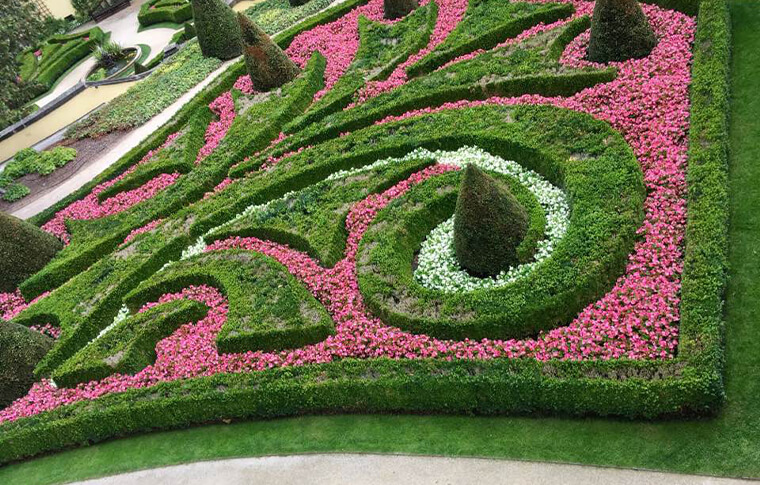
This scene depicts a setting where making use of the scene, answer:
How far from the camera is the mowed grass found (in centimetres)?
874

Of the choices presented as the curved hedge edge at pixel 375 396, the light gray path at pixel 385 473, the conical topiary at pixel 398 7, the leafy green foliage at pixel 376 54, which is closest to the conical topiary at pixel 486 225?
the curved hedge edge at pixel 375 396

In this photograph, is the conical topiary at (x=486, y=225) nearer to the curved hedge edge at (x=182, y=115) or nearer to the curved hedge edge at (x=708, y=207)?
the curved hedge edge at (x=708, y=207)

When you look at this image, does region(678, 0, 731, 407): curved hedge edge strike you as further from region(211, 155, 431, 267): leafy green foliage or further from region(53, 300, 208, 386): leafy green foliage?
region(53, 300, 208, 386): leafy green foliage

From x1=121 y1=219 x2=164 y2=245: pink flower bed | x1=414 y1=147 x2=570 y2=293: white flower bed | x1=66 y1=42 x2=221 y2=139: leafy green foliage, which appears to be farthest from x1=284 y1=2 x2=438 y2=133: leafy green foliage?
x1=66 y1=42 x2=221 y2=139: leafy green foliage

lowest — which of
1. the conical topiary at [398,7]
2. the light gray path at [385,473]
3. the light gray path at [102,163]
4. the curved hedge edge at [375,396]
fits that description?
the light gray path at [385,473]

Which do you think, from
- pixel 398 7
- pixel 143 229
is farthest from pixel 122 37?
pixel 143 229

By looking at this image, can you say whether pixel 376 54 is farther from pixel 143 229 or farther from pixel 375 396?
pixel 375 396

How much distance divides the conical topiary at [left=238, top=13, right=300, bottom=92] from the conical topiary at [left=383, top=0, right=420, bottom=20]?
13.6 feet

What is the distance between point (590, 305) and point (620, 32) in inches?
313

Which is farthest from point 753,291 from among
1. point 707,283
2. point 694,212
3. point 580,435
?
point 580,435

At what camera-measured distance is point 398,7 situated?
910 inches

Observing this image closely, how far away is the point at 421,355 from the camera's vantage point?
36.5ft

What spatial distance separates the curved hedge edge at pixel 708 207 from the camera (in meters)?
9.17

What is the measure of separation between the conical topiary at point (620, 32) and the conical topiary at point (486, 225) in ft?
20.2
